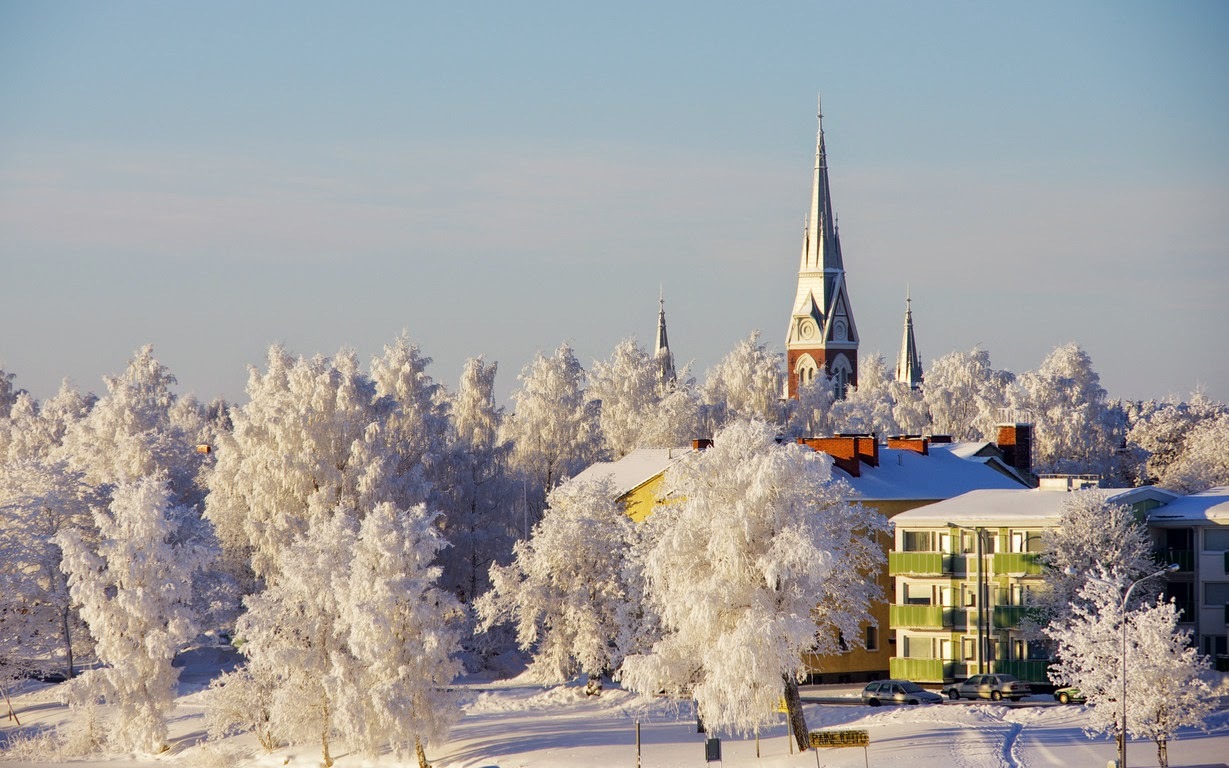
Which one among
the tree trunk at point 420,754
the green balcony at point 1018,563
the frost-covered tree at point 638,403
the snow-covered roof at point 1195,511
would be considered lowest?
the tree trunk at point 420,754

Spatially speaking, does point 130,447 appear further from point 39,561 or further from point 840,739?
point 840,739

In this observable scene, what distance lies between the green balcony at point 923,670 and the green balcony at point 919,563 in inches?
137

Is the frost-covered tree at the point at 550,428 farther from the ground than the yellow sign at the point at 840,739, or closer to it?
farther from the ground

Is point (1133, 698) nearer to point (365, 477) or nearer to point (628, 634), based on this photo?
point (628, 634)

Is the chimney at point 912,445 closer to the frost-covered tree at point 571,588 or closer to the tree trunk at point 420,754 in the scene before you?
the frost-covered tree at point 571,588

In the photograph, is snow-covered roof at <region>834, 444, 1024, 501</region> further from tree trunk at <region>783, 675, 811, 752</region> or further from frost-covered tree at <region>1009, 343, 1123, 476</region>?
frost-covered tree at <region>1009, 343, 1123, 476</region>

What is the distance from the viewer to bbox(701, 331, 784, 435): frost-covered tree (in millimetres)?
121375

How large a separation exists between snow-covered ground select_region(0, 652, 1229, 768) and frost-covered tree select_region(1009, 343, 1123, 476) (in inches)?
Result: 2096

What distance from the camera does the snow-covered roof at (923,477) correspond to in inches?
3024

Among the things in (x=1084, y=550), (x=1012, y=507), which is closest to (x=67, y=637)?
(x=1012, y=507)

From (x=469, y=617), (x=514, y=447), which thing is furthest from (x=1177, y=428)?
(x=469, y=617)

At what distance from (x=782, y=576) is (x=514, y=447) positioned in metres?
46.4

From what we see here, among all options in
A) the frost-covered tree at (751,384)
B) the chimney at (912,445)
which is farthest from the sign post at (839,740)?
the frost-covered tree at (751,384)

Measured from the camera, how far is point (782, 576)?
55.2 meters
